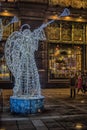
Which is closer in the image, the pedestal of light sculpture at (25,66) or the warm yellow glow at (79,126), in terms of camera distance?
the warm yellow glow at (79,126)

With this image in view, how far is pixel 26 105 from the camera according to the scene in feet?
49.5

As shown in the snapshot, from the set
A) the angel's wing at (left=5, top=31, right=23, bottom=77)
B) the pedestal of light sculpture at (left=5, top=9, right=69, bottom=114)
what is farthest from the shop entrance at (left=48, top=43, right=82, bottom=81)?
the pedestal of light sculpture at (left=5, top=9, right=69, bottom=114)

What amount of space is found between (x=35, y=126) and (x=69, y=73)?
810 inches

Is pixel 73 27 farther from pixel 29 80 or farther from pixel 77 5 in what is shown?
pixel 29 80

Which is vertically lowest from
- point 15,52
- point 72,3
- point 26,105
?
point 26,105

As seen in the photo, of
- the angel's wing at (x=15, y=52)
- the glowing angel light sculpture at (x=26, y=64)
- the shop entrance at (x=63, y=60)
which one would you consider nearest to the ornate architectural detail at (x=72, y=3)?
the shop entrance at (x=63, y=60)

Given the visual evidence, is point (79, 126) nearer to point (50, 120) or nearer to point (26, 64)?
point (50, 120)

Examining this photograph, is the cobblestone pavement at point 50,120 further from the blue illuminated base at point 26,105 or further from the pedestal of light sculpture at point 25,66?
the pedestal of light sculpture at point 25,66

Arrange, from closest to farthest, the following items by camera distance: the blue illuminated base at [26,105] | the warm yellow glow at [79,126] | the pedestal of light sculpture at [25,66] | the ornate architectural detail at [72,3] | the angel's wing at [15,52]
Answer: the warm yellow glow at [79,126] < the blue illuminated base at [26,105] < the pedestal of light sculpture at [25,66] < the angel's wing at [15,52] < the ornate architectural detail at [72,3]

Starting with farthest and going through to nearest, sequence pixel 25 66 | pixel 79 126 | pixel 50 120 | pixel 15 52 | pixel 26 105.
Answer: pixel 15 52 < pixel 25 66 < pixel 26 105 < pixel 50 120 < pixel 79 126

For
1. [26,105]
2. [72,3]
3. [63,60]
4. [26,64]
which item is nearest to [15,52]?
[26,64]

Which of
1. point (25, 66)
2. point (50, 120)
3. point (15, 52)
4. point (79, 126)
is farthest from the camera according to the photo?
point (15, 52)

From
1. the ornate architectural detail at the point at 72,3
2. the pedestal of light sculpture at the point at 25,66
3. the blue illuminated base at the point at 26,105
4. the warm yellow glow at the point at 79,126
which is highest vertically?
the ornate architectural detail at the point at 72,3

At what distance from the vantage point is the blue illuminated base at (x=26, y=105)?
1509cm
